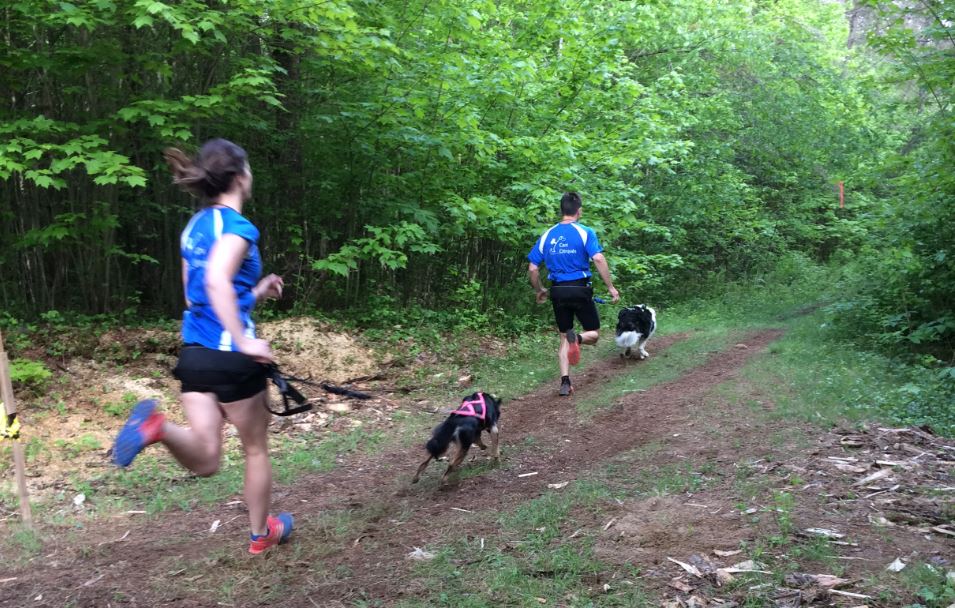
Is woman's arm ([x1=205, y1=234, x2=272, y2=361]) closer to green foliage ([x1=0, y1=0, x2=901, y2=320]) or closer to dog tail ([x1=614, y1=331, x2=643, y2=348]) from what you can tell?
green foliage ([x1=0, y1=0, x2=901, y2=320])

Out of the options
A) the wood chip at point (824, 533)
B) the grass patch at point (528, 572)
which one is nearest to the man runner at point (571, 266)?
the grass patch at point (528, 572)

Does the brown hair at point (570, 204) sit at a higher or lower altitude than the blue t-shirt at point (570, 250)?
higher

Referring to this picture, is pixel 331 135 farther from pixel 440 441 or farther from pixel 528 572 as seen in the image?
pixel 528 572

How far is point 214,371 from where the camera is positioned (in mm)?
3059

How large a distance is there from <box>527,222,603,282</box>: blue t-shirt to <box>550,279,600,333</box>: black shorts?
3.6 inches

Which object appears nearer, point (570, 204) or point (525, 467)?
point (525, 467)

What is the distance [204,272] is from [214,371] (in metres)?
0.47

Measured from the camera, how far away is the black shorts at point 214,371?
3059 mm

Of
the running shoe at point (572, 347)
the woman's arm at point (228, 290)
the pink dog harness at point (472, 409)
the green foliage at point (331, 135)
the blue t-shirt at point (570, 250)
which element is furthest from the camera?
the running shoe at point (572, 347)

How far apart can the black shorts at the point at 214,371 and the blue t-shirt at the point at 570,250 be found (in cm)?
482

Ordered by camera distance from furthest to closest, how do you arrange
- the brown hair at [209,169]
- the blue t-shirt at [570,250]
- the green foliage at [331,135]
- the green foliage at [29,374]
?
the blue t-shirt at [570,250] → the green foliage at [331,135] → the green foliage at [29,374] → the brown hair at [209,169]

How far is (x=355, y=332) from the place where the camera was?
382 inches

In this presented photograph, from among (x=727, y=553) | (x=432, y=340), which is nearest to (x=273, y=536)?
(x=727, y=553)

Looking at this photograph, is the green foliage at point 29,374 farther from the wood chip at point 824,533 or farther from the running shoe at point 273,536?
the wood chip at point 824,533
